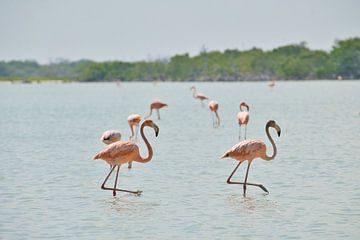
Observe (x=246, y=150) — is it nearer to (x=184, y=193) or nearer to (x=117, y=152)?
(x=184, y=193)

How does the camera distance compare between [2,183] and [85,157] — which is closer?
[2,183]

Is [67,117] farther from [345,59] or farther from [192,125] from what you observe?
[345,59]

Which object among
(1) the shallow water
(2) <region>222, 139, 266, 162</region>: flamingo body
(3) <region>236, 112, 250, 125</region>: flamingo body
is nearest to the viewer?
(1) the shallow water

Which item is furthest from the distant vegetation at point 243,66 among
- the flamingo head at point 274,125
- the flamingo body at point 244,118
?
the flamingo head at point 274,125

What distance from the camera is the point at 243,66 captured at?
119 meters

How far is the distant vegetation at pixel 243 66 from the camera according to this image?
104438 mm

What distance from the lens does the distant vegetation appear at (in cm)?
10444

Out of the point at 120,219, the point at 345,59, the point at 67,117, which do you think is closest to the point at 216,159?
the point at 120,219

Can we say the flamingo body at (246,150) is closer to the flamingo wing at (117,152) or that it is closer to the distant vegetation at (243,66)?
the flamingo wing at (117,152)

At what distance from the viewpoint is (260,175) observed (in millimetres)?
12578

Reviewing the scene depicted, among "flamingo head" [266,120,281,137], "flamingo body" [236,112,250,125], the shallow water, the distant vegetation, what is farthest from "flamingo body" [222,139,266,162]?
the distant vegetation

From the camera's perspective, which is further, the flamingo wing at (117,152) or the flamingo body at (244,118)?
the flamingo body at (244,118)

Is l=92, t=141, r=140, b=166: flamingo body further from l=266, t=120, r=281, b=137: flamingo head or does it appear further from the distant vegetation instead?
the distant vegetation

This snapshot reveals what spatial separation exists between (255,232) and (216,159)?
239 inches
